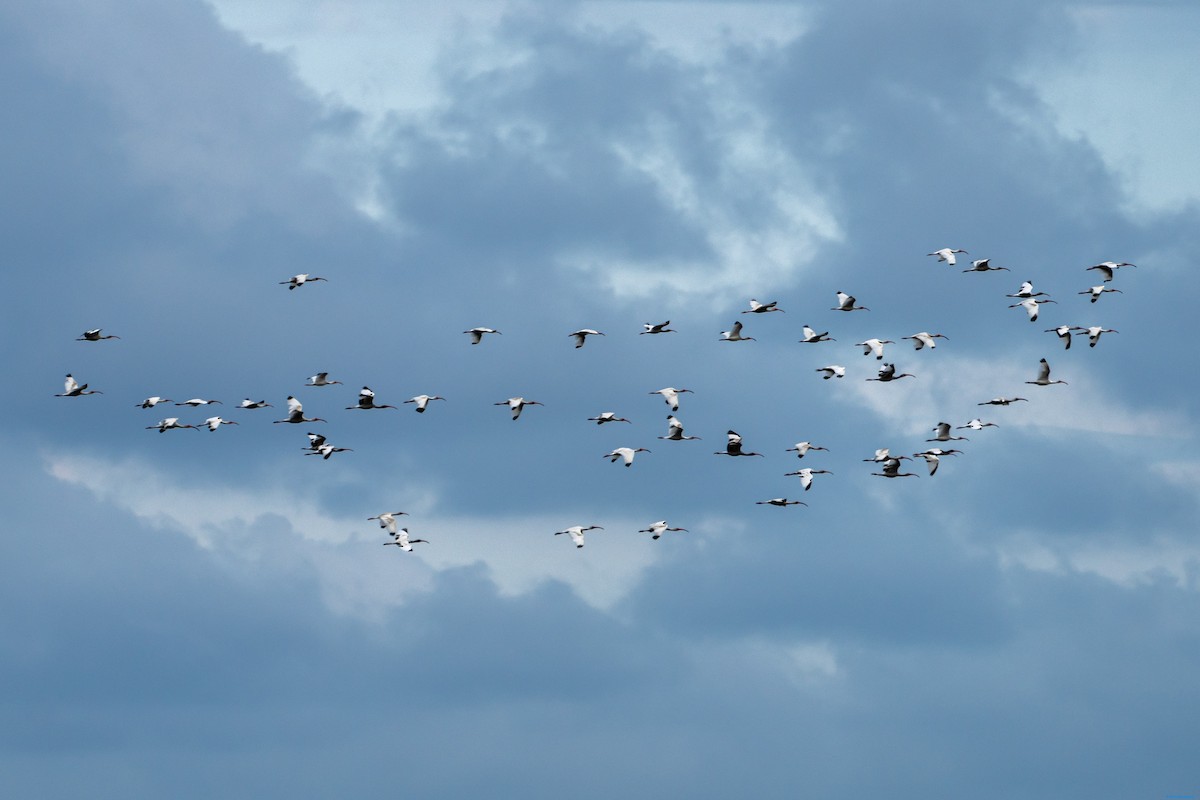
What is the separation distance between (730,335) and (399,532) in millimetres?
21105

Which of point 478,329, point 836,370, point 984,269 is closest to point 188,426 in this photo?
point 478,329

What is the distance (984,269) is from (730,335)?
1399cm

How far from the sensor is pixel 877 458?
105 metres

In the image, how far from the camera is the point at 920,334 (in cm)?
10800

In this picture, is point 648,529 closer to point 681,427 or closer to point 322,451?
point 681,427

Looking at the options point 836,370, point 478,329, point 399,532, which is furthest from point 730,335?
point 399,532

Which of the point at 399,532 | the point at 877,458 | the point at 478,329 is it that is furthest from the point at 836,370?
the point at 399,532

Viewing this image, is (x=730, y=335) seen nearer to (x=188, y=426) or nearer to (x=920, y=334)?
(x=920, y=334)

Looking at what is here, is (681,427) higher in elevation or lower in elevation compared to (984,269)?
lower

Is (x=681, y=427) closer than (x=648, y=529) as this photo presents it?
Yes

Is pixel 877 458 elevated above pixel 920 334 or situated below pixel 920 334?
below

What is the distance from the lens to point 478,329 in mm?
103875

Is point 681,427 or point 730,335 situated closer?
point 681,427

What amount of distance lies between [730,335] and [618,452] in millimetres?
11355
